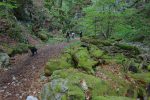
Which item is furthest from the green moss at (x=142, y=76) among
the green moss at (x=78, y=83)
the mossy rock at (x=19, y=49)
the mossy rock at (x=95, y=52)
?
the mossy rock at (x=19, y=49)

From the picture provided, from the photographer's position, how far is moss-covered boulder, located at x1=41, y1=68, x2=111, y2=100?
8672mm

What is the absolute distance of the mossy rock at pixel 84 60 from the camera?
36.2 feet

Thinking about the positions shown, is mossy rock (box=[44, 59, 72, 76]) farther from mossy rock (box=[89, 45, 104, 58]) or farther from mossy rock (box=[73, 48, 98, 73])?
mossy rock (box=[89, 45, 104, 58])

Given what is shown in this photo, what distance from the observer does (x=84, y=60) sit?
457 inches

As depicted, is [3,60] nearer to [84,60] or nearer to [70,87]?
[84,60]

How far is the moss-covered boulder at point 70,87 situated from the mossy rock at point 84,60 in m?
0.84

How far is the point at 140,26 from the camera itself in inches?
669

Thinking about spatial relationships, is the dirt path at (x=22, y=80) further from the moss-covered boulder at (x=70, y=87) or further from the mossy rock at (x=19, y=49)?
the mossy rock at (x=19, y=49)

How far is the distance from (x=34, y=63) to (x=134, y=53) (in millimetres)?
5877

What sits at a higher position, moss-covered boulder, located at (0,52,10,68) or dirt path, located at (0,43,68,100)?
moss-covered boulder, located at (0,52,10,68)

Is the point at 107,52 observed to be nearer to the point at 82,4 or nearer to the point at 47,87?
the point at 47,87

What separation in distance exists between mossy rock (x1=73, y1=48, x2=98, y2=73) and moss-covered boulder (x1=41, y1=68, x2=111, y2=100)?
84 cm

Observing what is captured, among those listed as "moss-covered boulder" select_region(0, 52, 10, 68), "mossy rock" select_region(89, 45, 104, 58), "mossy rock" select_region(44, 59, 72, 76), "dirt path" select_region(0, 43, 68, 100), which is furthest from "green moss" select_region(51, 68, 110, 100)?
"moss-covered boulder" select_region(0, 52, 10, 68)

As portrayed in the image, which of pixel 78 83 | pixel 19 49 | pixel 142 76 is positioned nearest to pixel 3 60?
pixel 19 49
